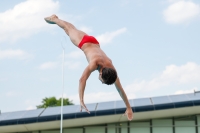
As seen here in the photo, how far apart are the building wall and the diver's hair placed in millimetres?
14896

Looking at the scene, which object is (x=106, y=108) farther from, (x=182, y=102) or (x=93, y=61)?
(x=93, y=61)

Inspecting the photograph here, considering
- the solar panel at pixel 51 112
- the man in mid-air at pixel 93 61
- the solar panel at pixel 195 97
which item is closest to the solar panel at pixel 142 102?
the solar panel at pixel 195 97

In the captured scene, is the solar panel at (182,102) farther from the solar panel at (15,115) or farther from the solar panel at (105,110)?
the solar panel at (15,115)

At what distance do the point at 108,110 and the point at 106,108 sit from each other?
0.85 ft

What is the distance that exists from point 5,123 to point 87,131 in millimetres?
3954

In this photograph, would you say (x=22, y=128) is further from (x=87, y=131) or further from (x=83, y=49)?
(x=83, y=49)

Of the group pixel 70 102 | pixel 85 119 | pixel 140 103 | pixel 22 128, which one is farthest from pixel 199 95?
pixel 70 102

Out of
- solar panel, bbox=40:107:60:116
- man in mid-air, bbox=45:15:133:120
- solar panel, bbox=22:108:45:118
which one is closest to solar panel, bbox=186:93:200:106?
solar panel, bbox=40:107:60:116

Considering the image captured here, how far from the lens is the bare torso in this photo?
26.1 feet

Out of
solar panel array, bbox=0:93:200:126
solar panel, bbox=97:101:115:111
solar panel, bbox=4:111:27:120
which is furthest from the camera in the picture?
solar panel, bbox=4:111:27:120

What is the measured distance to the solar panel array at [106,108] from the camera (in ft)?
70.9

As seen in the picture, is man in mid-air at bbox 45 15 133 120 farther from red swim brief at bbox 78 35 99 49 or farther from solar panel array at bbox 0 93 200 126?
solar panel array at bbox 0 93 200 126

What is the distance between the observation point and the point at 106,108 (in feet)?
72.5

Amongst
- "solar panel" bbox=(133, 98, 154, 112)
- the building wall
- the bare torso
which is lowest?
the bare torso
